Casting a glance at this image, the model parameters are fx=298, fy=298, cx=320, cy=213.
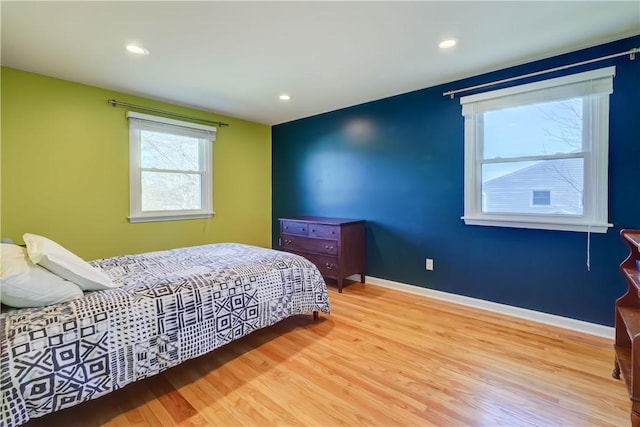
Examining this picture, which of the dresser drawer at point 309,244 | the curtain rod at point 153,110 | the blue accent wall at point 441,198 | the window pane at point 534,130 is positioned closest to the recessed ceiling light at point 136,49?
the curtain rod at point 153,110

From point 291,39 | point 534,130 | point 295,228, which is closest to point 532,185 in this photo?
point 534,130

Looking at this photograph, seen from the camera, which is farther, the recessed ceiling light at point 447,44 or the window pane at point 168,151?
the window pane at point 168,151

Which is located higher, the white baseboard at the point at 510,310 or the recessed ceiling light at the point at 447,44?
the recessed ceiling light at the point at 447,44

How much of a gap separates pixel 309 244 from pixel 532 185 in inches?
94.7

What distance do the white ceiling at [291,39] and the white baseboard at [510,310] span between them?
223cm

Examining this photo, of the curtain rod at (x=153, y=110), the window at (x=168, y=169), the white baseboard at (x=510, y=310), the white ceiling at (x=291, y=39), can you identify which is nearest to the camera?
the white ceiling at (x=291, y=39)

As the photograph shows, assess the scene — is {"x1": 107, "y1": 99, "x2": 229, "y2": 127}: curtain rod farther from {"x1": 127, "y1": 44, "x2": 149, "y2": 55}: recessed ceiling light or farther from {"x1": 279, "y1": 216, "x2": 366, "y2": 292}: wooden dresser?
{"x1": 279, "y1": 216, "x2": 366, "y2": 292}: wooden dresser

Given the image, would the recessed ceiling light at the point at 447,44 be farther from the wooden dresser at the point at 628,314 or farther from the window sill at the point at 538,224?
the wooden dresser at the point at 628,314

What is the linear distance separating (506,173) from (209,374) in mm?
2983

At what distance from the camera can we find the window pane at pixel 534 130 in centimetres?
246

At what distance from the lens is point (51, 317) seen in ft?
4.51

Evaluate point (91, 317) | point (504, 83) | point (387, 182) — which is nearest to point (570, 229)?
point (504, 83)

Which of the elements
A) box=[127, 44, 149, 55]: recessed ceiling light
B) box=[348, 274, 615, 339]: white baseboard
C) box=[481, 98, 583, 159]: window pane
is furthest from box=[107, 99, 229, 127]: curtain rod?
box=[481, 98, 583, 159]: window pane

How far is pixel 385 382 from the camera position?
5.93ft
